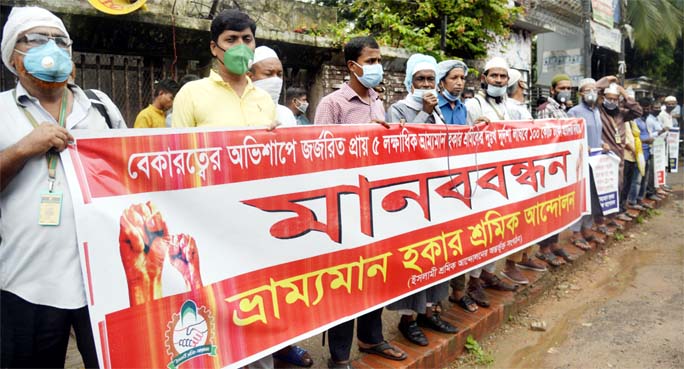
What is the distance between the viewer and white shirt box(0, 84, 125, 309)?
1750 mm

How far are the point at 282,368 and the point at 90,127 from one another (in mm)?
1724

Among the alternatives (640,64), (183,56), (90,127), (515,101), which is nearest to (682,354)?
(515,101)

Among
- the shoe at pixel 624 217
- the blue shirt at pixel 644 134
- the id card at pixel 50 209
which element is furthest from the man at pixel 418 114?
the blue shirt at pixel 644 134

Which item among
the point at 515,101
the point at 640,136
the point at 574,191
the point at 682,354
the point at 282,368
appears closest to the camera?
the point at 282,368

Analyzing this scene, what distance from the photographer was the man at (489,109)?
4.06 meters

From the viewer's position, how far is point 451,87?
360cm

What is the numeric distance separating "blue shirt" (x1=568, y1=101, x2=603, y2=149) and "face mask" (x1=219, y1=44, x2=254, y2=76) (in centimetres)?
450

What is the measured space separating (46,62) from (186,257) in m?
0.86

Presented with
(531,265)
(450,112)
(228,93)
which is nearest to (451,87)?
(450,112)

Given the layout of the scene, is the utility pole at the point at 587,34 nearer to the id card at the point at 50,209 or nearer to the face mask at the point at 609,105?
the face mask at the point at 609,105

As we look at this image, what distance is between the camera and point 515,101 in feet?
15.7

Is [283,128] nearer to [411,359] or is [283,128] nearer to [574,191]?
[411,359]

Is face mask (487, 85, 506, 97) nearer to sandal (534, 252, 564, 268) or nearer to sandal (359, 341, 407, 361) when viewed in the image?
sandal (534, 252, 564, 268)

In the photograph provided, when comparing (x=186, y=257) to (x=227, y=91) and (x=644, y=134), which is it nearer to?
(x=227, y=91)
